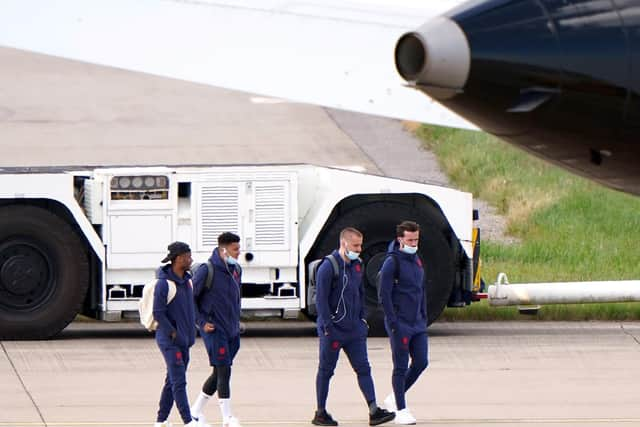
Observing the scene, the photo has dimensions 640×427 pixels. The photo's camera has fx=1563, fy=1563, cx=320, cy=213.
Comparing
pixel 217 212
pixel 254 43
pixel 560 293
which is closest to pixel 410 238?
pixel 254 43

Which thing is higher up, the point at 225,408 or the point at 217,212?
the point at 217,212

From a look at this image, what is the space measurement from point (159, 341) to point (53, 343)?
16.8 ft

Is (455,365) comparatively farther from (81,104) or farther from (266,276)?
(81,104)

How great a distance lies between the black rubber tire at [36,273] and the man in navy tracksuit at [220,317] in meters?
4.48

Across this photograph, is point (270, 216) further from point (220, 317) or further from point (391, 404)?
point (220, 317)

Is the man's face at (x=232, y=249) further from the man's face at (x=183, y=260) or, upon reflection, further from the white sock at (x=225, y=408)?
the white sock at (x=225, y=408)

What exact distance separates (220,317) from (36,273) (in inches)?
193

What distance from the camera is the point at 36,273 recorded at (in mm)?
15109

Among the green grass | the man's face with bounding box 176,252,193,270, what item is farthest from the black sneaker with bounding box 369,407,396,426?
the green grass

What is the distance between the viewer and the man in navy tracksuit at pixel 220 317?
10.7 meters

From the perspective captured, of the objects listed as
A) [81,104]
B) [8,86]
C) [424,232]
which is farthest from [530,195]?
[8,86]

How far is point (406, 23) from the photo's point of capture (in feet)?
24.6

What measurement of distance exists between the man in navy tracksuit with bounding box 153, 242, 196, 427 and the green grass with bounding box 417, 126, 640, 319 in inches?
283

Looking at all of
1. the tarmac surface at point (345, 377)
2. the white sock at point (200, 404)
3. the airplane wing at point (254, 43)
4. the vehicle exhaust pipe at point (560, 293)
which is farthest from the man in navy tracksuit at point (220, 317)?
the vehicle exhaust pipe at point (560, 293)
